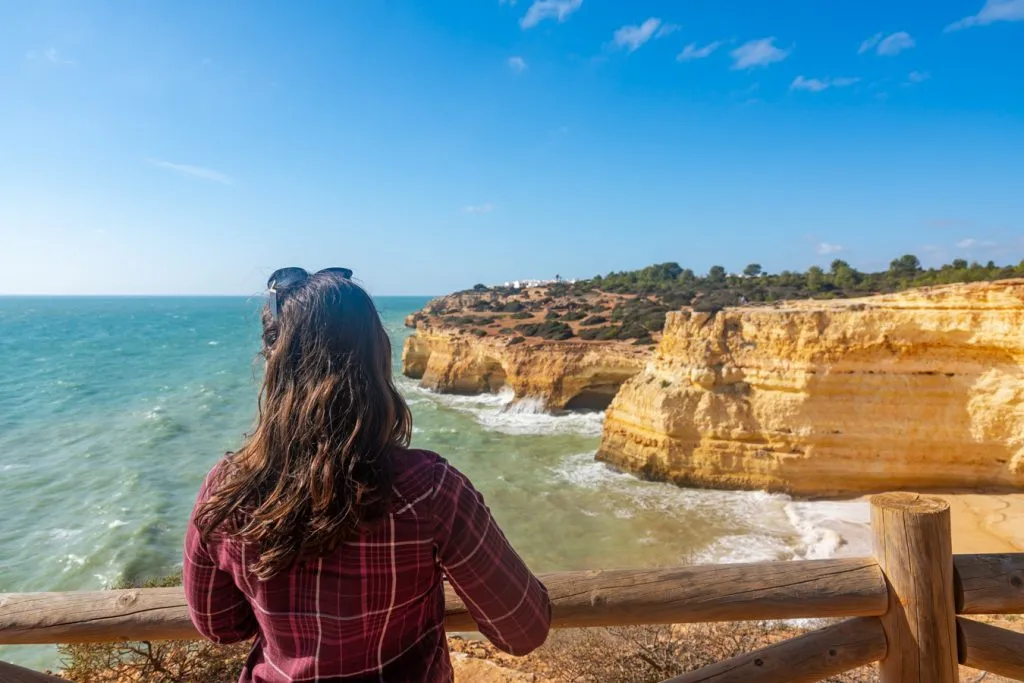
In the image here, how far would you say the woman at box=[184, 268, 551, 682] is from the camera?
1.10 meters

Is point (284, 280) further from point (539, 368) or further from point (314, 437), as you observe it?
point (539, 368)

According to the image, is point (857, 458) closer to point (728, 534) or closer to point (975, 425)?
point (975, 425)

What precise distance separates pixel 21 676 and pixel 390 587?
1.81 m

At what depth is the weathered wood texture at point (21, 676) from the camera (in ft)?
6.31

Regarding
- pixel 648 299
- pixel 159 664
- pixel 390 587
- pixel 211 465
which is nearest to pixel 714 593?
pixel 390 587

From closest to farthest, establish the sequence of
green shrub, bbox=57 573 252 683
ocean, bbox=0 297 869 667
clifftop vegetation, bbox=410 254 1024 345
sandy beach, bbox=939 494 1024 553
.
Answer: green shrub, bbox=57 573 252 683, sandy beach, bbox=939 494 1024 553, ocean, bbox=0 297 869 667, clifftop vegetation, bbox=410 254 1024 345

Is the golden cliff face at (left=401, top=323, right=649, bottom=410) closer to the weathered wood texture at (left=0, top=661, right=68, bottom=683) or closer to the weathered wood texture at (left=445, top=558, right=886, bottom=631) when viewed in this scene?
the weathered wood texture at (left=445, top=558, right=886, bottom=631)

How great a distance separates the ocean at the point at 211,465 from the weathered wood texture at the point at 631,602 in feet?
4.01

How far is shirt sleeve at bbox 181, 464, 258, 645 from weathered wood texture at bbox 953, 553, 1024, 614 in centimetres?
252

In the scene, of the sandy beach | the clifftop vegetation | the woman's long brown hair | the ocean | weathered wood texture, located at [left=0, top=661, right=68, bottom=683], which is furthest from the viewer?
the clifftop vegetation

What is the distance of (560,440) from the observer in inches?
796

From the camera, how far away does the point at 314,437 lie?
3.78 ft

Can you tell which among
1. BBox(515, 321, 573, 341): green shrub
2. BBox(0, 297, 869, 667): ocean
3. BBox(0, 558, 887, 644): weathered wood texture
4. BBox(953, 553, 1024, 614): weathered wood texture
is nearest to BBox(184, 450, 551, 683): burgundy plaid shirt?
BBox(0, 297, 869, 667): ocean

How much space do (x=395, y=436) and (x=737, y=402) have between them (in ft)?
42.8
